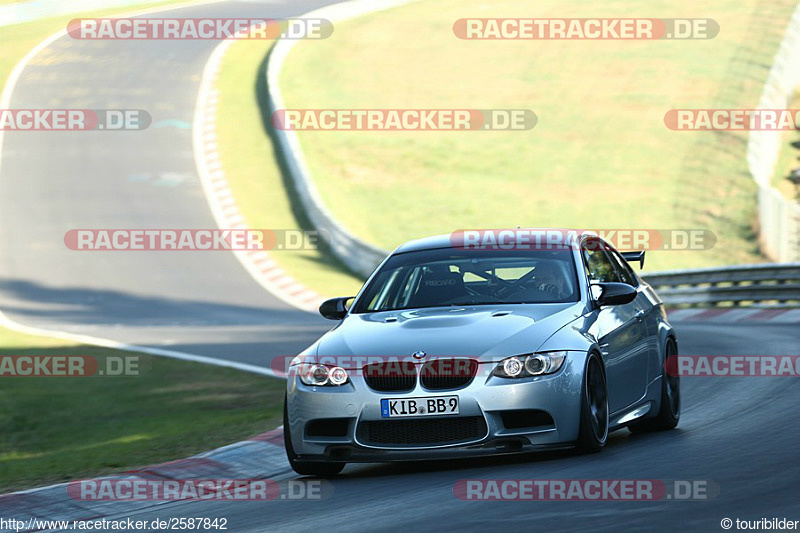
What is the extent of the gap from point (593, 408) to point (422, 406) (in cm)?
113

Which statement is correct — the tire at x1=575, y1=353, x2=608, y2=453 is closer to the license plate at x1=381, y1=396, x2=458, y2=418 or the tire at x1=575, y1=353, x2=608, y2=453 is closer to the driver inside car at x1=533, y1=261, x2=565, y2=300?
the driver inside car at x1=533, y1=261, x2=565, y2=300

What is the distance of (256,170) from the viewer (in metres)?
36.7

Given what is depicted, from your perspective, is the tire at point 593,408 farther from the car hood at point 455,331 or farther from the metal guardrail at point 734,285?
Answer: the metal guardrail at point 734,285

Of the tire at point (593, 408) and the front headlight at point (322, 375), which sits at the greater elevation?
the front headlight at point (322, 375)

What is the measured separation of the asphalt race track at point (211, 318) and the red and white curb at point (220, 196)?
370mm

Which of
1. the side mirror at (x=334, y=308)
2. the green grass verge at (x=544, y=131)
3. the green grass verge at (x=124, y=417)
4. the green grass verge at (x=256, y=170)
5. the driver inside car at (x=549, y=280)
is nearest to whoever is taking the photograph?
the driver inside car at (x=549, y=280)

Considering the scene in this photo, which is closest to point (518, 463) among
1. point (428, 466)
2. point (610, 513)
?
point (428, 466)

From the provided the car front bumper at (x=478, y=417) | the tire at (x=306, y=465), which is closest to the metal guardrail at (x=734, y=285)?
the tire at (x=306, y=465)

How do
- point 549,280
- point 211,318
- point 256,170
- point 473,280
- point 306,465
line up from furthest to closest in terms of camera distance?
1. point 256,170
2. point 211,318
3. point 473,280
4. point 549,280
5. point 306,465

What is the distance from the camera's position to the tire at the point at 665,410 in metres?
9.95

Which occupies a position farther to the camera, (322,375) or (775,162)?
(775,162)

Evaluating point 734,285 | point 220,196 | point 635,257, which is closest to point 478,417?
point 635,257

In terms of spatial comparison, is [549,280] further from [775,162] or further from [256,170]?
[775,162]

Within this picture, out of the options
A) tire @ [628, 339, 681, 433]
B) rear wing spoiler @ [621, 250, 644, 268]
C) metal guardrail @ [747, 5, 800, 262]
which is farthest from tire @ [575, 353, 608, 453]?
metal guardrail @ [747, 5, 800, 262]
